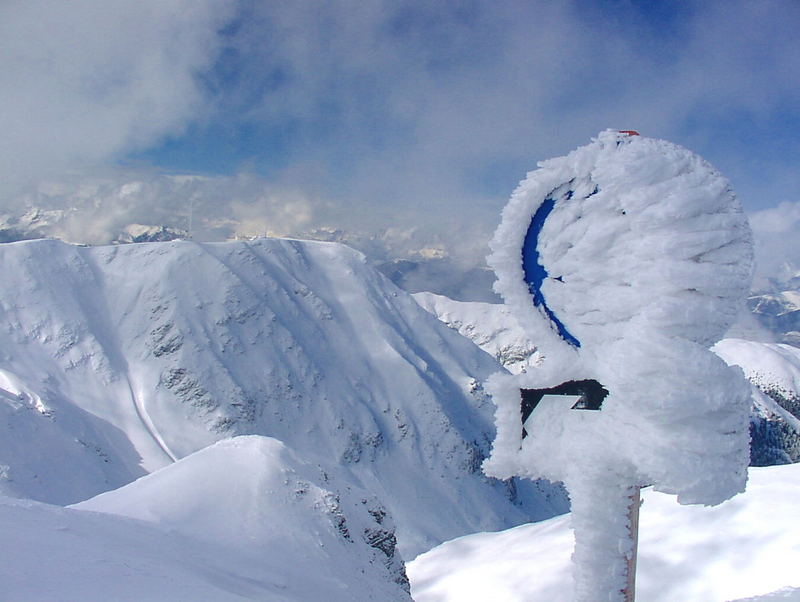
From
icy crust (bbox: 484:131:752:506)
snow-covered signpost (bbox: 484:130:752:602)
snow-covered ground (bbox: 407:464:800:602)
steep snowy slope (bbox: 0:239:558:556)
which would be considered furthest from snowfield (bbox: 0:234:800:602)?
icy crust (bbox: 484:131:752:506)

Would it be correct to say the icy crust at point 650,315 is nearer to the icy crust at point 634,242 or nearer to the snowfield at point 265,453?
the icy crust at point 634,242

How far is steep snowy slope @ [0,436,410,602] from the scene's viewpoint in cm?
769

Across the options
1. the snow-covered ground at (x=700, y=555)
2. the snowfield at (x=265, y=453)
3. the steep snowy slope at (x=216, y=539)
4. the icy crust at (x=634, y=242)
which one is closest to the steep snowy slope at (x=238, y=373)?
the snowfield at (x=265, y=453)

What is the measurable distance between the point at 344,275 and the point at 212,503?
107062 mm

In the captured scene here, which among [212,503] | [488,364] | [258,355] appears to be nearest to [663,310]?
[212,503]

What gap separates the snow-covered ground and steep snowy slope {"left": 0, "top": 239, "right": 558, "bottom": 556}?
61.4m

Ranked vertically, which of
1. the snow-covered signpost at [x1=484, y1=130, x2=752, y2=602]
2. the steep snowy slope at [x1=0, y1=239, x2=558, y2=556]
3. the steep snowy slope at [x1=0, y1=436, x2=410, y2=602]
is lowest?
the snow-covered signpost at [x1=484, y1=130, x2=752, y2=602]

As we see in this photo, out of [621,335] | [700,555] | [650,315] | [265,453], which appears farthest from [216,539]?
[650,315]

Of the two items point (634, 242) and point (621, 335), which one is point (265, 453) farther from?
point (634, 242)

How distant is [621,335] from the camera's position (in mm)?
2545

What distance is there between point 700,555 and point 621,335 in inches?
397

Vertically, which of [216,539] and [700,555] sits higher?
[216,539]

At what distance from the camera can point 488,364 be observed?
120 metres

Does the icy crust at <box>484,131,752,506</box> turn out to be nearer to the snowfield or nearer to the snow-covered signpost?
the snow-covered signpost
